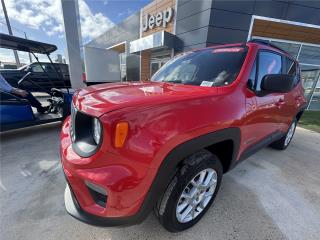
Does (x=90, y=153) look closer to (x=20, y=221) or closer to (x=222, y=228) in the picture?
(x=20, y=221)

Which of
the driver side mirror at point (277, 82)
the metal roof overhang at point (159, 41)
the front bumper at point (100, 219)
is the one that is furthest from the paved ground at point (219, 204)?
the metal roof overhang at point (159, 41)

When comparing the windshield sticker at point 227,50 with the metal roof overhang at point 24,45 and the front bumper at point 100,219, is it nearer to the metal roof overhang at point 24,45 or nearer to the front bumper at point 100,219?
the front bumper at point 100,219

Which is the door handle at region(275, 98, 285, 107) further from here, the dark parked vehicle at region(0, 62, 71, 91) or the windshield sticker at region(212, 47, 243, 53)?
the dark parked vehicle at region(0, 62, 71, 91)

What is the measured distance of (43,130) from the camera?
170 inches

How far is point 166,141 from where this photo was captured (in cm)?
118

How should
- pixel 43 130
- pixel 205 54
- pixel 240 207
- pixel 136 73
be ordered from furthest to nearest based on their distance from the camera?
pixel 136 73
pixel 43 130
pixel 205 54
pixel 240 207

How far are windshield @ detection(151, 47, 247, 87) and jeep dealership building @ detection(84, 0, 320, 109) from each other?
18.1 feet

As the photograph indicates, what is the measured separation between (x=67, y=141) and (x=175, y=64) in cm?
188

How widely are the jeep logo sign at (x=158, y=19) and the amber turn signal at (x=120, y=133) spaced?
9659 mm

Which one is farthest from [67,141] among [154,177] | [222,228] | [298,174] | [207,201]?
[298,174]

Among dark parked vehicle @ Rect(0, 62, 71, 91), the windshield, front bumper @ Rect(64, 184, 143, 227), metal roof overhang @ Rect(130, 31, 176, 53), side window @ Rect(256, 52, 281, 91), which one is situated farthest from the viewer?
metal roof overhang @ Rect(130, 31, 176, 53)

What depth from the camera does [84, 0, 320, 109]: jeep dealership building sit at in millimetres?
7023

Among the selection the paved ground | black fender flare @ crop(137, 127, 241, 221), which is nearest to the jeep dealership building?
the paved ground

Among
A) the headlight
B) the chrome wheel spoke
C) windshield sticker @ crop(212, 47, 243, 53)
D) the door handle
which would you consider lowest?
the chrome wheel spoke
